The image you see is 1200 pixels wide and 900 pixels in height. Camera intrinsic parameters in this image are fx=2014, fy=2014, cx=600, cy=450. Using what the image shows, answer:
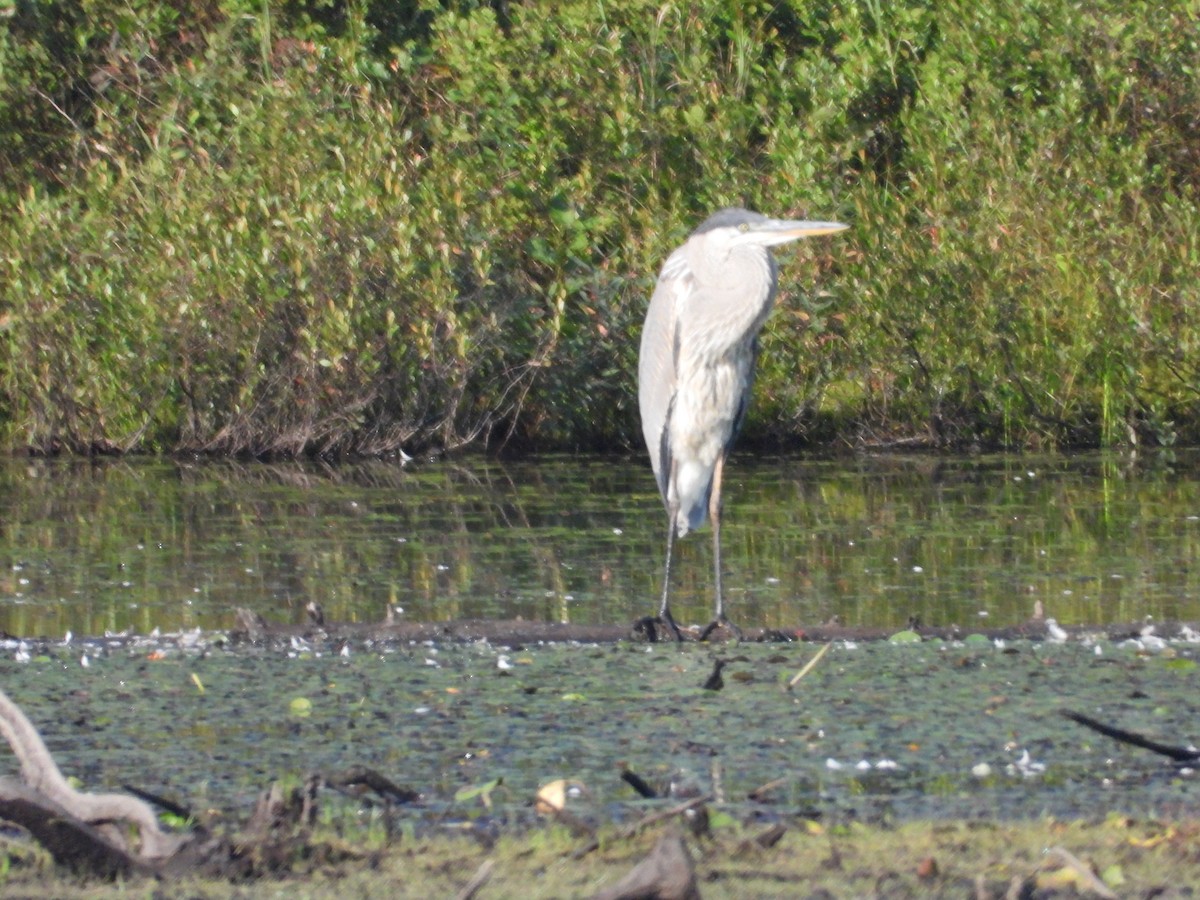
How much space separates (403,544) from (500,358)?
148 inches

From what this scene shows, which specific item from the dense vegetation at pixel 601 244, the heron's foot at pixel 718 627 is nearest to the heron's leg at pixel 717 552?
the heron's foot at pixel 718 627

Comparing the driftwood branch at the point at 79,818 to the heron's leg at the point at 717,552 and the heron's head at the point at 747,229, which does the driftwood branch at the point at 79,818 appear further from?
the heron's head at the point at 747,229

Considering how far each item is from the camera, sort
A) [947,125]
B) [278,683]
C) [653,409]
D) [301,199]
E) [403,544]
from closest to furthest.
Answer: [278,683]
[653,409]
[403,544]
[301,199]
[947,125]

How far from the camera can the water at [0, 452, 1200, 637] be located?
6973 millimetres

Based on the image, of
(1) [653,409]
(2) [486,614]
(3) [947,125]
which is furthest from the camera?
(3) [947,125]

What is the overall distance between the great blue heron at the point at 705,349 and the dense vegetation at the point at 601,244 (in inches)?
188

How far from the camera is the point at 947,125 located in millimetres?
12891

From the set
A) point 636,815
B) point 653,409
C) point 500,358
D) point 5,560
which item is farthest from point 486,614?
point 500,358

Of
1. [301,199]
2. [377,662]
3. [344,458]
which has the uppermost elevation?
[301,199]

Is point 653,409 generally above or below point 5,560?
above

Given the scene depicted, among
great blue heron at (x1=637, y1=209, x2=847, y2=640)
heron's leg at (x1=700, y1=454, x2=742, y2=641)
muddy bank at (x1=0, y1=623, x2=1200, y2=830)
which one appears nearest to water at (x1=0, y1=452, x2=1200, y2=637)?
heron's leg at (x1=700, y1=454, x2=742, y2=641)

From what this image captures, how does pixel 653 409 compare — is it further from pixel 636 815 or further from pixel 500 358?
pixel 500 358

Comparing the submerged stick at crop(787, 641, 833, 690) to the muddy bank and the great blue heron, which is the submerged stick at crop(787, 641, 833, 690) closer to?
the muddy bank

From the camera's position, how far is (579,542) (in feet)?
28.2
